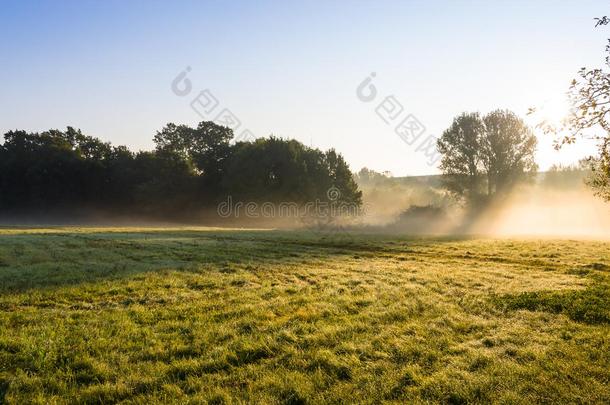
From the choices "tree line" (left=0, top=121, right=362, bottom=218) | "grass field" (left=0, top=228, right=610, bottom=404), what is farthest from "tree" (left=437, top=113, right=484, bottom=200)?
"grass field" (left=0, top=228, right=610, bottom=404)

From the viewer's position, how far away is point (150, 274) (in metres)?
14.0

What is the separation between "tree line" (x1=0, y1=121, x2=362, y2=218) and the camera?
233ft

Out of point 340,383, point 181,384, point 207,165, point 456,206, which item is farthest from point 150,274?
point 207,165

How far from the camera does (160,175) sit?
79.4 metres

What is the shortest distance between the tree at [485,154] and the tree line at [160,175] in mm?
18942

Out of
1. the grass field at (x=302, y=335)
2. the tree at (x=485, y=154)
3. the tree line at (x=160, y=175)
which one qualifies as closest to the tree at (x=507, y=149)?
the tree at (x=485, y=154)

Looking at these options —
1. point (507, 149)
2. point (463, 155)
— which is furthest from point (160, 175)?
point (507, 149)

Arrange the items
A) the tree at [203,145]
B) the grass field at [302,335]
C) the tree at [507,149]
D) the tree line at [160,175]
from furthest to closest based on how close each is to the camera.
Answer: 1. the tree at [203,145]
2. the tree line at [160,175]
3. the tree at [507,149]
4. the grass field at [302,335]

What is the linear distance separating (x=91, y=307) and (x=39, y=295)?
2.32m

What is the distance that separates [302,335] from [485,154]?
64.3 meters

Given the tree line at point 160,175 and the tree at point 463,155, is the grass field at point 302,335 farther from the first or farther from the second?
the tree line at point 160,175

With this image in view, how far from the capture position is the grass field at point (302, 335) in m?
5.35

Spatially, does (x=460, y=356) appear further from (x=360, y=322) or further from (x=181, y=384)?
(x=181, y=384)

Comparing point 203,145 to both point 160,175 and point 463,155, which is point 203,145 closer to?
point 160,175
